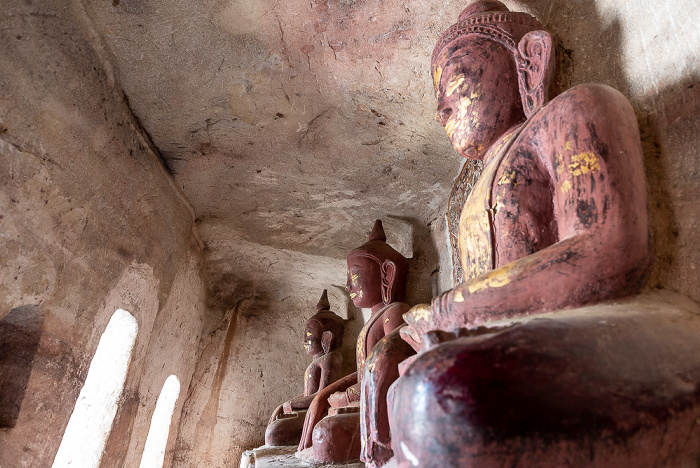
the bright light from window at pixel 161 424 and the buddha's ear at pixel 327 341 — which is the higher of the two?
the buddha's ear at pixel 327 341

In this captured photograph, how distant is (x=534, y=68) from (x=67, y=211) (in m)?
2.18

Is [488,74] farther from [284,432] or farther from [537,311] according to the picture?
[284,432]

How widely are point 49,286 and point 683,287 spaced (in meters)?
2.46

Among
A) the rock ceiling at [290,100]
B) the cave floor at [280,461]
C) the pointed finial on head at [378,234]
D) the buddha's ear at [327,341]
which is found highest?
the rock ceiling at [290,100]

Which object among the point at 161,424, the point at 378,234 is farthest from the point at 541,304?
the point at 161,424

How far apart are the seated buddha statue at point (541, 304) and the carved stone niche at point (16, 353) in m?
1.82

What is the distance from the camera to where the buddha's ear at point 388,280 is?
3088mm

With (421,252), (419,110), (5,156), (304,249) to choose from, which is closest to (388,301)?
(421,252)

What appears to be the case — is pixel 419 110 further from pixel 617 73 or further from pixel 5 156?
pixel 5 156

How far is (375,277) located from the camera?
124 inches

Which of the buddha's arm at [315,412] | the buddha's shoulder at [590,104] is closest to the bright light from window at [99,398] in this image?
the buddha's arm at [315,412]

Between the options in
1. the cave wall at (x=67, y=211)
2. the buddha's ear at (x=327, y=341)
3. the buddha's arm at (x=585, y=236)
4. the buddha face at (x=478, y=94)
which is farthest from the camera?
the buddha's ear at (x=327, y=341)

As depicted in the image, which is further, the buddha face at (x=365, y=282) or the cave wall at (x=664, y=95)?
the buddha face at (x=365, y=282)

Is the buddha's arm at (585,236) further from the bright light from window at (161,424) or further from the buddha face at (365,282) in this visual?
the bright light from window at (161,424)
